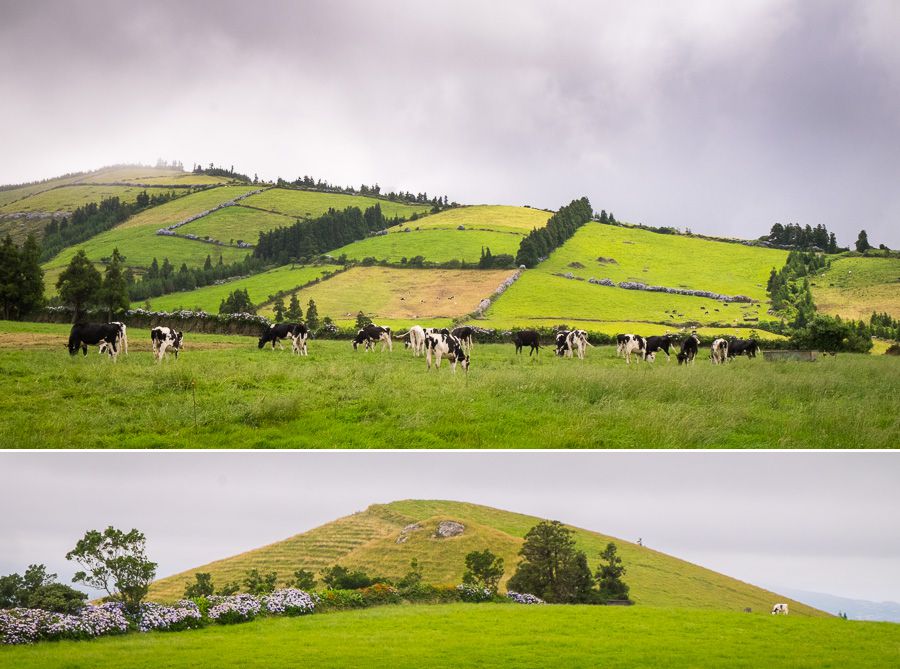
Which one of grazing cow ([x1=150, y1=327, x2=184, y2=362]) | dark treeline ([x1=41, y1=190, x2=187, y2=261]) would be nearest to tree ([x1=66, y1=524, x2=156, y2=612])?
grazing cow ([x1=150, y1=327, x2=184, y2=362])

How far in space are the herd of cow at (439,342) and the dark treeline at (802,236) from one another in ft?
9.86

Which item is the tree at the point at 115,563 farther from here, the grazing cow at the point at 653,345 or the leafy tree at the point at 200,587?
the grazing cow at the point at 653,345

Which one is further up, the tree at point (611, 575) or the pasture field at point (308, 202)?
the pasture field at point (308, 202)

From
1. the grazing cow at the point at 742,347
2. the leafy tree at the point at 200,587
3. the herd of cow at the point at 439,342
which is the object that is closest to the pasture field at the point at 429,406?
the herd of cow at the point at 439,342

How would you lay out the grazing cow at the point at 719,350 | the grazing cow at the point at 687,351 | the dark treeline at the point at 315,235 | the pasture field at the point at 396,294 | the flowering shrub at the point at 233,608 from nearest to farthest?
the flowering shrub at the point at 233,608 → the pasture field at the point at 396,294 → the dark treeline at the point at 315,235 → the grazing cow at the point at 687,351 → the grazing cow at the point at 719,350

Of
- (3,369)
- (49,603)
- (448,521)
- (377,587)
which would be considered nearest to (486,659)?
(377,587)

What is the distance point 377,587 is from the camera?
11.4 meters

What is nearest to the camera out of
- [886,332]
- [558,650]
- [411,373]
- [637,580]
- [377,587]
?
[558,650]

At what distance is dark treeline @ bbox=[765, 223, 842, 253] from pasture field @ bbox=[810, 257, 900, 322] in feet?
1.81

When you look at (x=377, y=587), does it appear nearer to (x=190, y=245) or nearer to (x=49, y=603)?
(x=49, y=603)

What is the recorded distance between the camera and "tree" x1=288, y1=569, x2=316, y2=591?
11.2 metres

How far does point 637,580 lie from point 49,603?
29.8 ft

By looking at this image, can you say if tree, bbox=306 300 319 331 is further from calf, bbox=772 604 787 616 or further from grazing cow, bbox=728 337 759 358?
grazing cow, bbox=728 337 759 358

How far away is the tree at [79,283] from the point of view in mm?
12789
